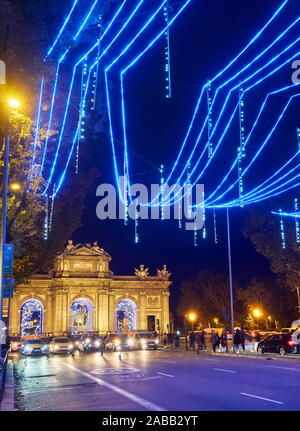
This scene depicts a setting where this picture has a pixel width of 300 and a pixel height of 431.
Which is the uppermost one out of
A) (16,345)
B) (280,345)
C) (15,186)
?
(15,186)

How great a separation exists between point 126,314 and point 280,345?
161 ft

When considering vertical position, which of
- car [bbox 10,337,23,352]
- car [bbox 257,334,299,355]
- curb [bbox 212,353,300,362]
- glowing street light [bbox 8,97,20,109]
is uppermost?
glowing street light [bbox 8,97,20,109]

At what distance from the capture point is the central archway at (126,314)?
73812 mm

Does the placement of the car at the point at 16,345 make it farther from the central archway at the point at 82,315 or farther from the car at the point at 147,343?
the central archway at the point at 82,315

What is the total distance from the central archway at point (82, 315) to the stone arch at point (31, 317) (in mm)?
4805

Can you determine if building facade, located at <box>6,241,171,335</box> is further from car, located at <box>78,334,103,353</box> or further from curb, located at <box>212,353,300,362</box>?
curb, located at <box>212,353,300,362</box>

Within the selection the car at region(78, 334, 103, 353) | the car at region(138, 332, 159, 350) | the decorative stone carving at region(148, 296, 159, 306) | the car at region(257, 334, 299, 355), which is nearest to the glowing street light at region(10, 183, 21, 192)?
the car at region(257, 334, 299, 355)

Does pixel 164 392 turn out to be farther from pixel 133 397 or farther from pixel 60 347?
pixel 60 347

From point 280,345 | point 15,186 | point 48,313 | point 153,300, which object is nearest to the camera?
point 15,186

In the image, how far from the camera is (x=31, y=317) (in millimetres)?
70688

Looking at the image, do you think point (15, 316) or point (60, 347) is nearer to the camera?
point (60, 347)

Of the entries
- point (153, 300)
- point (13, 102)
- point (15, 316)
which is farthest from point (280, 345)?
point (153, 300)

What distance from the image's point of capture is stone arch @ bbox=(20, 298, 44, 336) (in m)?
68.4
